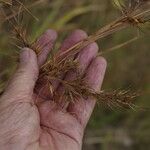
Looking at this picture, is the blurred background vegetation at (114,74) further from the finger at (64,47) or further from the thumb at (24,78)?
the thumb at (24,78)

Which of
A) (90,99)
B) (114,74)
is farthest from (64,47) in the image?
(114,74)

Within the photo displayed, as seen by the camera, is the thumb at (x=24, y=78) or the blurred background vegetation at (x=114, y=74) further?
the blurred background vegetation at (x=114, y=74)

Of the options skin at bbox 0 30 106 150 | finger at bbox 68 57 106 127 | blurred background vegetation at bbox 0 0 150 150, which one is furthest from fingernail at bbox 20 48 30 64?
blurred background vegetation at bbox 0 0 150 150

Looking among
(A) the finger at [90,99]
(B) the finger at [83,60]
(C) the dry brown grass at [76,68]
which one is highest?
(C) the dry brown grass at [76,68]

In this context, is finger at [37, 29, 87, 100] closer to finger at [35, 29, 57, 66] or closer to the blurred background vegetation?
finger at [35, 29, 57, 66]

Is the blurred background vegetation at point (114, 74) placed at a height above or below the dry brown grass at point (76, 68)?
below

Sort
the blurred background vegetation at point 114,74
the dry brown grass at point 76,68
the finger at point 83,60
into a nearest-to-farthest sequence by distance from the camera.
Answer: the dry brown grass at point 76,68, the finger at point 83,60, the blurred background vegetation at point 114,74

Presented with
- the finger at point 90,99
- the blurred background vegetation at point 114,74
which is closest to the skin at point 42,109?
the finger at point 90,99
